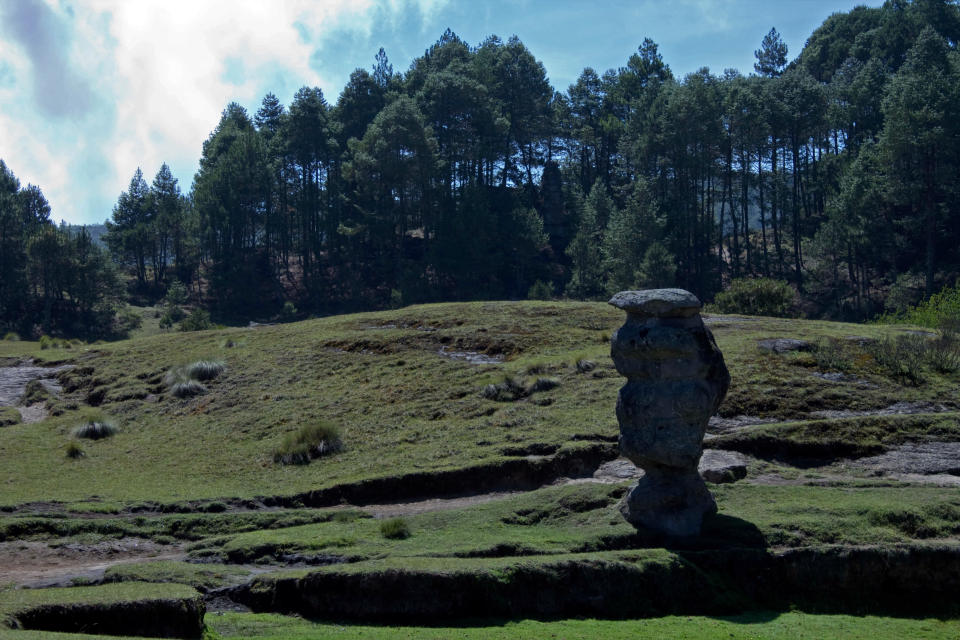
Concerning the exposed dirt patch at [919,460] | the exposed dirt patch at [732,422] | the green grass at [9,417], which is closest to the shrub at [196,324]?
the green grass at [9,417]

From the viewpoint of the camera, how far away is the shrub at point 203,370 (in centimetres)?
3578

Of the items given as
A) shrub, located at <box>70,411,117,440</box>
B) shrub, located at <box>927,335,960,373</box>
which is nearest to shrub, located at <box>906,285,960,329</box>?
shrub, located at <box>927,335,960,373</box>

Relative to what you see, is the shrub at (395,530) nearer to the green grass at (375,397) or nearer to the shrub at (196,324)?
the green grass at (375,397)

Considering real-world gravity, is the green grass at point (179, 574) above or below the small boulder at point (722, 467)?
below

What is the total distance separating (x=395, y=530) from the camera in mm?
17375

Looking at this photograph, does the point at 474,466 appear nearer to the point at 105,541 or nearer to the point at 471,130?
the point at 105,541

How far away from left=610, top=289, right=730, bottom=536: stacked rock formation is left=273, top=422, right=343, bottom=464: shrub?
12028mm

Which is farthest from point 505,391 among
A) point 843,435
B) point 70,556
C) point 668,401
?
point 70,556

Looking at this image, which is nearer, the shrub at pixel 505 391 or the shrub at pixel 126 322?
the shrub at pixel 505 391

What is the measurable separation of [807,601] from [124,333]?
214 feet

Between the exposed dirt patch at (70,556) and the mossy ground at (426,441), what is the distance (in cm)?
46

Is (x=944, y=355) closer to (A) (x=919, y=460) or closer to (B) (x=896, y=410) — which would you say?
(B) (x=896, y=410)

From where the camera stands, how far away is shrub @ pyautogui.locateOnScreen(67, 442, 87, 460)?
28125mm

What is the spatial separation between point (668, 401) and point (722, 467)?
4.67 metres
